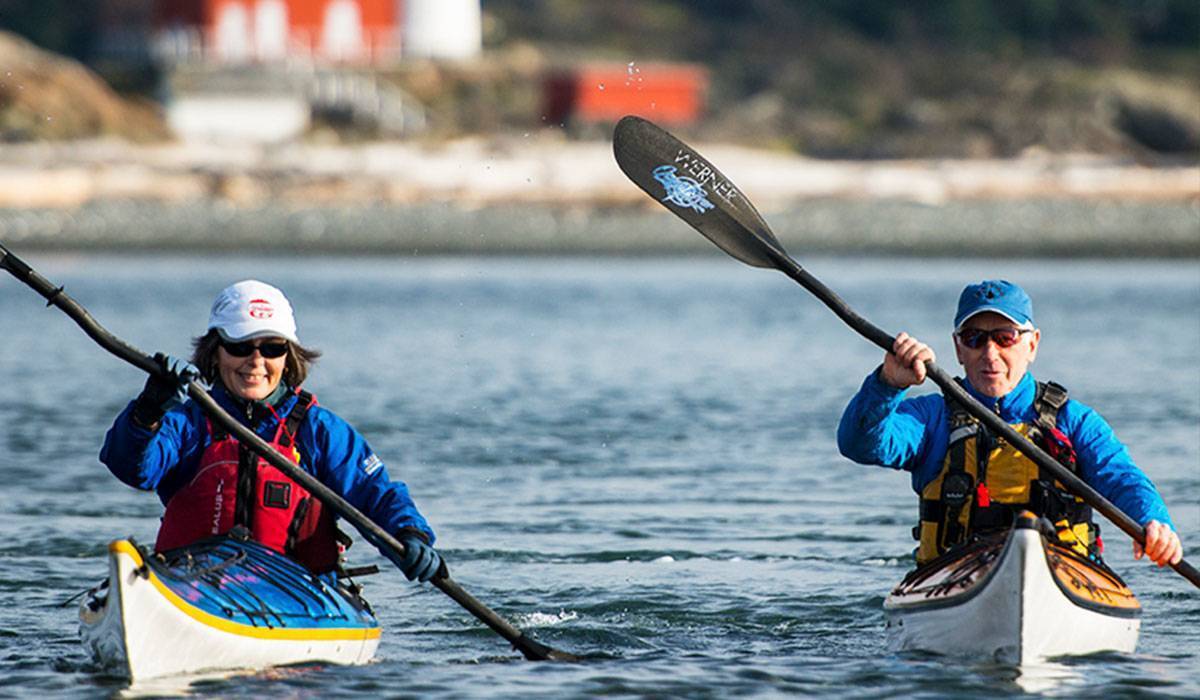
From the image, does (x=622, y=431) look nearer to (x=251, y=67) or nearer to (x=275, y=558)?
(x=275, y=558)

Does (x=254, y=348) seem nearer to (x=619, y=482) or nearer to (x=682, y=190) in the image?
(x=682, y=190)

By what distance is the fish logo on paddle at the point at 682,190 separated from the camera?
802 centimetres

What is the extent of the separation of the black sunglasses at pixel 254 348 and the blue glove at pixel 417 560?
77 centimetres

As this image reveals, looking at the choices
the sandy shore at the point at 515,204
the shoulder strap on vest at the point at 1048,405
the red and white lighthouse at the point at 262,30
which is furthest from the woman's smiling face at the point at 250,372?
the red and white lighthouse at the point at 262,30

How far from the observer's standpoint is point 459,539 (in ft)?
35.7

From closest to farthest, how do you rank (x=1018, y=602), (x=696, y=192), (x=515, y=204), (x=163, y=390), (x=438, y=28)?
(x=163, y=390) < (x=1018, y=602) < (x=696, y=192) < (x=515, y=204) < (x=438, y=28)

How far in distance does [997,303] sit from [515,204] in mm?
34098

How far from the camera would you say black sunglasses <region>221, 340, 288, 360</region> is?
6.84 meters

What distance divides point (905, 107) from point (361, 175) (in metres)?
23.0

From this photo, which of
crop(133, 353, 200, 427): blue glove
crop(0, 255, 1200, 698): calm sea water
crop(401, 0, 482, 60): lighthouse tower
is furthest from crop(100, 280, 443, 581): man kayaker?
crop(401, 0, 482, 60): lighthouse tower

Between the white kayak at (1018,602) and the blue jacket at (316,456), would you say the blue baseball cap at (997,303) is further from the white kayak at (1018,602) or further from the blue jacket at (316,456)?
the blue jacket at (316,456)

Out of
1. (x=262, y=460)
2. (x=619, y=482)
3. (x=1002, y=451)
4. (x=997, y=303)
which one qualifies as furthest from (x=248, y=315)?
(x=619, y=482)

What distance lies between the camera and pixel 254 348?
6840mm

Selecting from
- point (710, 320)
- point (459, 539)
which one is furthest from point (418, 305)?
point (459, 539)
